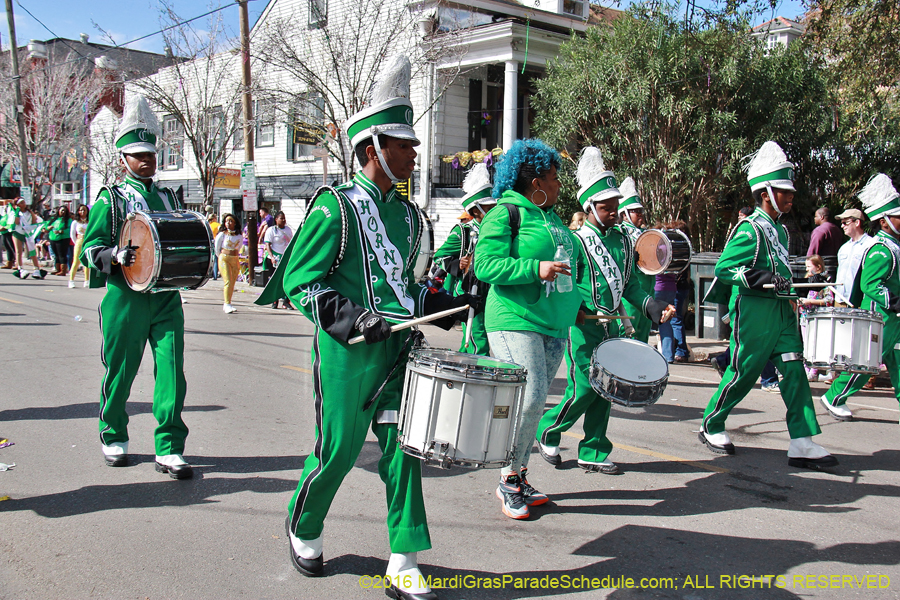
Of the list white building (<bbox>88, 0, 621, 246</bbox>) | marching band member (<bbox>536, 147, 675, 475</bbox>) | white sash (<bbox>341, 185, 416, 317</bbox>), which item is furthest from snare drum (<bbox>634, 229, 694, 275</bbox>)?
white building (<bbox>88, 0, 621, 246</bbox>)

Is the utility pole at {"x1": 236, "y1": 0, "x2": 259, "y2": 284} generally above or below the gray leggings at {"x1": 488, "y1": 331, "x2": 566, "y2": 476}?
above

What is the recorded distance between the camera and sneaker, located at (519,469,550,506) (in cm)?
454

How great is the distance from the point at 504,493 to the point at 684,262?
4.19m

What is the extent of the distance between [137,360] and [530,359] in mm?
2593

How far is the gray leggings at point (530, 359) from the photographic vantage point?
14.3ft

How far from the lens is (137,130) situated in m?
5.24

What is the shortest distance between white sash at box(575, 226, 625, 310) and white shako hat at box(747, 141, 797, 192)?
52.9 inches

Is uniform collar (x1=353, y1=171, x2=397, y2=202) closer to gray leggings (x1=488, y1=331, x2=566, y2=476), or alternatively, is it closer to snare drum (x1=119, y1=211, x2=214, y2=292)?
gray leggings (x1=488, y1=331, x2=566, y2=476)

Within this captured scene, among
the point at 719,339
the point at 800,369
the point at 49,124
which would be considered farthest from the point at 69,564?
the point at 49,124

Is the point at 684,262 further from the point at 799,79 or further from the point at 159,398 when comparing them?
the point at 799,79

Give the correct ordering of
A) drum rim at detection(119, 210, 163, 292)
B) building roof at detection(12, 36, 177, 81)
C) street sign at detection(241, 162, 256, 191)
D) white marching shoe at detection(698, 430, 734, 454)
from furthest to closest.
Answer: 1. building roof at detection(12, 36, 177, 81)
2. street sign at detection(241, 162, 256, 191)
3. white marching shoe at detection(698, 430, 734, 454)
4. drum rim at detection(119, 210, 163, 292)

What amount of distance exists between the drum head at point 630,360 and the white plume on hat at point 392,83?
2193 mm

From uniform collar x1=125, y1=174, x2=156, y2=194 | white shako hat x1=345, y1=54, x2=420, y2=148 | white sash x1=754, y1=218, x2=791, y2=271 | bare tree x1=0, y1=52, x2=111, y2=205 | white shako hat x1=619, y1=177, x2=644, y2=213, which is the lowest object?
white sash x1=754, y1=218, x2=791, y2=271

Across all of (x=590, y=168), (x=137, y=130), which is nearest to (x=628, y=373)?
(x=590, y=168)
